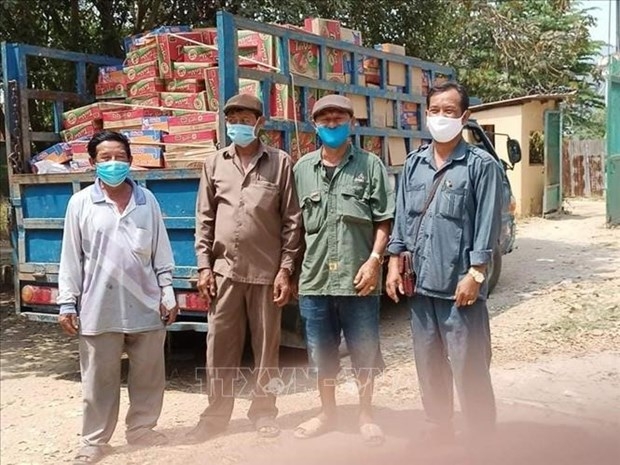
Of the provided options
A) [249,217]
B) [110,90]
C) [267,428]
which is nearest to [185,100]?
[110,90]

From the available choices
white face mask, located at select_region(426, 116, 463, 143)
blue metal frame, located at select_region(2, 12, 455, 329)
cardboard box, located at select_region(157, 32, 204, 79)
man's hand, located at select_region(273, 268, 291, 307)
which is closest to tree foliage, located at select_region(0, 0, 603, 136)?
blue metal frame, located at select_region(2, 12, 455, 329)

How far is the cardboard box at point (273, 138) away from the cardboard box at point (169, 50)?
91 cm

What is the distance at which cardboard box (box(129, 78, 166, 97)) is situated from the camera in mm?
4891

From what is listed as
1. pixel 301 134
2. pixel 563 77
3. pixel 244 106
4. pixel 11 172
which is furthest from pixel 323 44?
pixel 563 77

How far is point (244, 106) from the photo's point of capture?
3.55 metres

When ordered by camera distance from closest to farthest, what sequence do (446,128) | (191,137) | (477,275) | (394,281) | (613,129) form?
(477,275) < (446,128) < (394,281) < (191,137) < (613,129)

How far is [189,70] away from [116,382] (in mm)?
2234

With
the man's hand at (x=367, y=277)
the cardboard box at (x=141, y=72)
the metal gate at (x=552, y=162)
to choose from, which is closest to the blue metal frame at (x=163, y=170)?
the cardboard box at (x=141, y=72)

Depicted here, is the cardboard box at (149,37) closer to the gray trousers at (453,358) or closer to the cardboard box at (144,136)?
the cardboard box at (144,136)

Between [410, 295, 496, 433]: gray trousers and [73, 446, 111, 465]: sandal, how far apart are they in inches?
64.6

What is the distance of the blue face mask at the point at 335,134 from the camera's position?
11.4 feet

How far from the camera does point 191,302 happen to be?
14.4 ft

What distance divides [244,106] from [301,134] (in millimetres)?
1267

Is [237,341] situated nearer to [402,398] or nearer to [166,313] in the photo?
[166,313]
